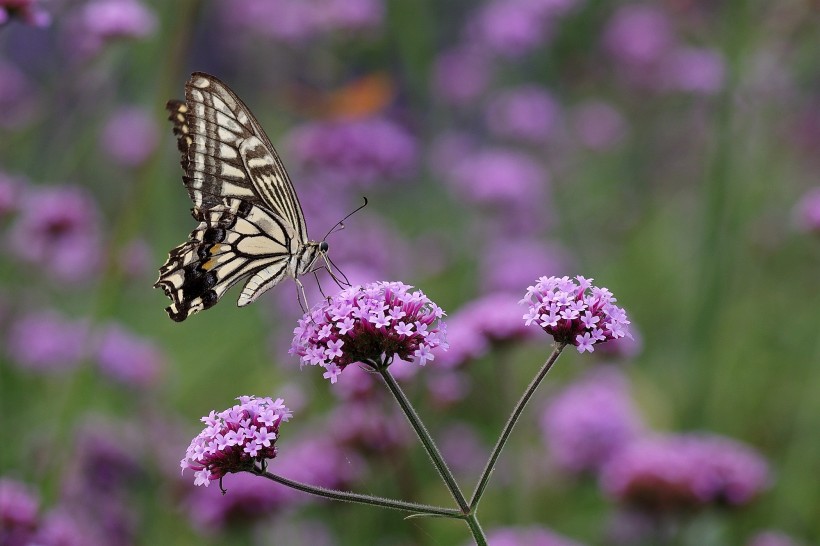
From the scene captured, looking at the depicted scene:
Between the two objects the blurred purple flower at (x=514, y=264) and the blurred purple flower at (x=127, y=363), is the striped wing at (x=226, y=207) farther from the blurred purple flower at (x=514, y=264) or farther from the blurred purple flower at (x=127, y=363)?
the blurred purple flower at (x=514, y=264)

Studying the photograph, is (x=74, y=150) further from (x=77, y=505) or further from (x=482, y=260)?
(x=482, y=260)

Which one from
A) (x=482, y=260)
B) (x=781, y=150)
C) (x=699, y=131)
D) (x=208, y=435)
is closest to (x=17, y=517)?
(x=208, y=435)

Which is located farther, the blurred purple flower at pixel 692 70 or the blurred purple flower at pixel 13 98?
the blurred purple flower at pixel 692 70

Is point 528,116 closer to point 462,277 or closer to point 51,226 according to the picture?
point 462,277

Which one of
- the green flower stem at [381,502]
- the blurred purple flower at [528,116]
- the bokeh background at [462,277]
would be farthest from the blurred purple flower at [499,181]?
the green flower stem at [381,502]

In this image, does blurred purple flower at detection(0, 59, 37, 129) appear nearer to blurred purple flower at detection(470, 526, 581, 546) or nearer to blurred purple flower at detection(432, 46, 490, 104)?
blurred purple flower at detection(432, 46, 490, 104)

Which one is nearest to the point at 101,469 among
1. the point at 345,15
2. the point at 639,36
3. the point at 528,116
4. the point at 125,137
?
the point at 345,15

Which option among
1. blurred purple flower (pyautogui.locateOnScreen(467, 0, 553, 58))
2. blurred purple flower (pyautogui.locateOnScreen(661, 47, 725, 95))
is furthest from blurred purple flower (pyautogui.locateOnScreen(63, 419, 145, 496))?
blurred purple flower (pyautogui.locateOnScreen(661, 47, 725, 95))
